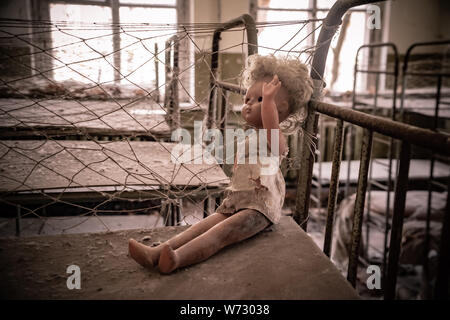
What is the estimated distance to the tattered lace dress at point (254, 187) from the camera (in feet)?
3.69

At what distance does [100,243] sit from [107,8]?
141 inches

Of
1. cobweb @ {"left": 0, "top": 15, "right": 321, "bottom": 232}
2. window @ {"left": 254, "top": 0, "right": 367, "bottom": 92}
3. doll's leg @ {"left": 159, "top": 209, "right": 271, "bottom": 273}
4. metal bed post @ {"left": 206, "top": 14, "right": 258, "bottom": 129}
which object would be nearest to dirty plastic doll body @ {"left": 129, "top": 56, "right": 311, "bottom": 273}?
doll's leg @ {"left": 159, "top": 209, "right": 271, "bottom": 273}

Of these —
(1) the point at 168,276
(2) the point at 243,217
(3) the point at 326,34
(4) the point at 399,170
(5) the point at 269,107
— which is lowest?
(1) the point at 168,276

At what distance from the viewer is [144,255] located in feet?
3.27

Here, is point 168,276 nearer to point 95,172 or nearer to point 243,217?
point 243,217

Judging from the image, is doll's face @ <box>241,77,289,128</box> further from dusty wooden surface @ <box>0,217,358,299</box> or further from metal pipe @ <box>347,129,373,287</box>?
dusty wooden surface @ <box>0,217,358,299</box>

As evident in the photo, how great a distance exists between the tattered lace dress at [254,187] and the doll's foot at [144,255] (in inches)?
10.2

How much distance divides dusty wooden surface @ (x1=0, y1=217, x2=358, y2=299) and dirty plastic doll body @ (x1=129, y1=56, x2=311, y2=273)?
4 centimetres

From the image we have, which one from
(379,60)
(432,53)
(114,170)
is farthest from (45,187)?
(432,53)

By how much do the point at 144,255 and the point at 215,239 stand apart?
20cm

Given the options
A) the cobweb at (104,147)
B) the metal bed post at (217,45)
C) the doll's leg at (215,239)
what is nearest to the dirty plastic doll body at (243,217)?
the doll's leg at (215,239)

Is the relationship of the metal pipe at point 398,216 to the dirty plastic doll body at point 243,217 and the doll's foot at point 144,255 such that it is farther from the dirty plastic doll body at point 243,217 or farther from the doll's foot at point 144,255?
the doll's foot at point 144,255

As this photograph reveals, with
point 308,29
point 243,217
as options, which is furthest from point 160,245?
point 308,29

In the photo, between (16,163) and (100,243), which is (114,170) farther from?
(100,243)
